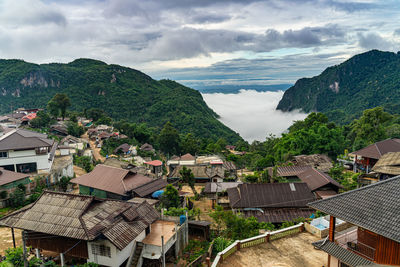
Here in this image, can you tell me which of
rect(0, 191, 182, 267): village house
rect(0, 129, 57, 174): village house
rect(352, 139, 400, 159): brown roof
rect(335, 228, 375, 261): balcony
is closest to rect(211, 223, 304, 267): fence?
rect(0, 191, 182, 267): village house

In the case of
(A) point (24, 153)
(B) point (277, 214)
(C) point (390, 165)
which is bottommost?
(B) point (277, 214)

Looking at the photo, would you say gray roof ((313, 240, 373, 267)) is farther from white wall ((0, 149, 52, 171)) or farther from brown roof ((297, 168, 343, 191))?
white wall ((0, 149, 52, 171))

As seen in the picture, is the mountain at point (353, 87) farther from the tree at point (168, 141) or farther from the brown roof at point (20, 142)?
the brown roof at point (20, 142)

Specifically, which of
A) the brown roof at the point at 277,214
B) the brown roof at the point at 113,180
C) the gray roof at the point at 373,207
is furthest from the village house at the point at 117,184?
the gray roof at the point at 373,207

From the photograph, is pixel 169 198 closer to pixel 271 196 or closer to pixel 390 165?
pixel 271 196

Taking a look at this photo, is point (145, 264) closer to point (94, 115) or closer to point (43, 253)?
point (43, 253)

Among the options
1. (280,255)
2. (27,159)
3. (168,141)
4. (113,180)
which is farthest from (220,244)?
(168,141)
